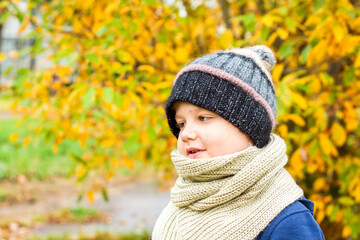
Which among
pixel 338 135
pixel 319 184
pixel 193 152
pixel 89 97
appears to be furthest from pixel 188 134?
pixel 319 184

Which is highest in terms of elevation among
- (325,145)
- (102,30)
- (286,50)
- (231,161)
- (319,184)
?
(102,30)

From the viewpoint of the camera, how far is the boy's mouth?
1.41m

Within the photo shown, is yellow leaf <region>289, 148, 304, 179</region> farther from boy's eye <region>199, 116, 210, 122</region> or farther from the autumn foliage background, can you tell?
boy's eye <region>199, 116, 210, 122</region>

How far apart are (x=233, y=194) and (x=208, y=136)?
0.20 meters

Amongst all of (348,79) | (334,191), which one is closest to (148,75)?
(348,79)

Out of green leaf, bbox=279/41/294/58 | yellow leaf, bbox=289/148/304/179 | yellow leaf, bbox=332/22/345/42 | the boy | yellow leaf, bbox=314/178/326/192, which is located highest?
yellow leaf, bbox=332/22/345/42

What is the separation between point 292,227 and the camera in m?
1.27

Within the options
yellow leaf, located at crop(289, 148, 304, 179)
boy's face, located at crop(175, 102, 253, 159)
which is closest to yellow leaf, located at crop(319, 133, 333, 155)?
yellow leaf, located at crop(289, 148, 304, 179)

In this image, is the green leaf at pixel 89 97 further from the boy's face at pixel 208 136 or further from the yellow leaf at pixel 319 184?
the yellow leaf at pixel 319 184

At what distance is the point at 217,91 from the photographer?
141 centimetres

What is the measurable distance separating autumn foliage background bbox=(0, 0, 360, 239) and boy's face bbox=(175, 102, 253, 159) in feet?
2.76

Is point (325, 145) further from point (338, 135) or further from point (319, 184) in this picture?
point (319, 184)

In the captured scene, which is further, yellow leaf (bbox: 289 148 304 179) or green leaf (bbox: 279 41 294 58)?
yellow leaf (bbox: 289 148 304 179)

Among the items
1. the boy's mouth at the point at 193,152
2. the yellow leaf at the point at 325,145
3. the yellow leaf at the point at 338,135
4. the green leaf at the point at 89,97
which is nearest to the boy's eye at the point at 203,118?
the boy's mouth at the point at 193,152
